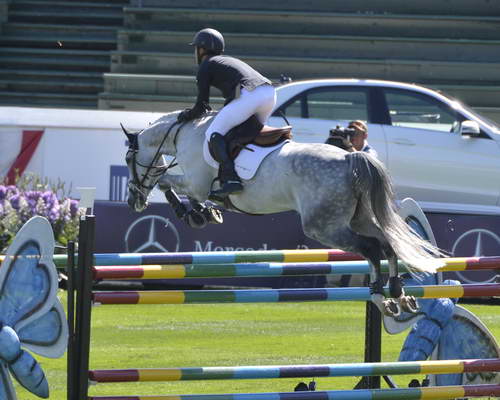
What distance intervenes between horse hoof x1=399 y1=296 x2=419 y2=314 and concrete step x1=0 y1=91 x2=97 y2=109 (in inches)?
550

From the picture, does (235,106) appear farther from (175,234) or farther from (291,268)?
(175,234)

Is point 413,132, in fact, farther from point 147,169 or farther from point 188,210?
point 188,210

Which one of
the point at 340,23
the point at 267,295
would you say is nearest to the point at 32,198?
the point at 267,295

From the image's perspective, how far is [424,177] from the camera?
43.4 feet

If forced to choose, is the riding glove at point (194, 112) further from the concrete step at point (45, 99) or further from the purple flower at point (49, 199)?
the concrete step at point (45, 99)

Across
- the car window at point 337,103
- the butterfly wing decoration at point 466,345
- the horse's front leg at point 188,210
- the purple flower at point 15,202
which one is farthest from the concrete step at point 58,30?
the butterfly wing decoration at point 466,345

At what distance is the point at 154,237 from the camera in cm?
1119

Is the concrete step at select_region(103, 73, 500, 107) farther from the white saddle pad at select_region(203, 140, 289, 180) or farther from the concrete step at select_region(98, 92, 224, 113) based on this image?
the white saddle pad at select_region(203, 140, 289, 180)

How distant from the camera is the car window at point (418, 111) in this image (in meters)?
13.4

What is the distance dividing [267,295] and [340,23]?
48.3 ft

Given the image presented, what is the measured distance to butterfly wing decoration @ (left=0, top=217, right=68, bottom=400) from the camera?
17.3ft

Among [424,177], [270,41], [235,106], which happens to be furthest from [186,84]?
[235,106]

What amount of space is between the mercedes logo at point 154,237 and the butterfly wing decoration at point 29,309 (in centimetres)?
580

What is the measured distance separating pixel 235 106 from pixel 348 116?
6.54 meters
